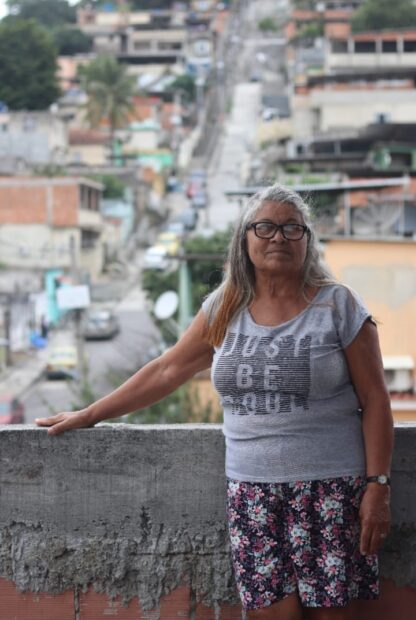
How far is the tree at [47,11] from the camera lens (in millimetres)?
104250

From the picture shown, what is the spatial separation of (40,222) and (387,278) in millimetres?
30146

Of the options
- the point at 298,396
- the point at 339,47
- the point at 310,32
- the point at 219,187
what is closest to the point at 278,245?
the point at 298,396

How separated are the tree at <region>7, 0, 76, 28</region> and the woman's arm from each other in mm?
103525

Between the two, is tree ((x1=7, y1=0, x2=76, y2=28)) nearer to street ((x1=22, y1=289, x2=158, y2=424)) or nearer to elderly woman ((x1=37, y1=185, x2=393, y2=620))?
street ((x1=22, y1=289, x2=158, y2=424))

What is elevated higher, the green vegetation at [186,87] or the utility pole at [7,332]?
the green vegetation at [186,87]

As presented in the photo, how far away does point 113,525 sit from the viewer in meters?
4.14

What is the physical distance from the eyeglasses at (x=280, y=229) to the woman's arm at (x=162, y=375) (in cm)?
33

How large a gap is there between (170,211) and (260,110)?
42.9 feet

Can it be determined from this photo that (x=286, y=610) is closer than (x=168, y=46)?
Yes

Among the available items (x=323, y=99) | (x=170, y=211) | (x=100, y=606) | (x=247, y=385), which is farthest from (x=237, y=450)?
(x=170, y=211)

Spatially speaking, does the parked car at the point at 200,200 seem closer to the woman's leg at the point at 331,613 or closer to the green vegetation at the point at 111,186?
the green vegetation at the point at 111,186

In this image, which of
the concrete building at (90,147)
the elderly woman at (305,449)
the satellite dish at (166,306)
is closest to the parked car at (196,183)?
the concrete building at (90,147)

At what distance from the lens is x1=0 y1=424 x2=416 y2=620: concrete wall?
410 cm

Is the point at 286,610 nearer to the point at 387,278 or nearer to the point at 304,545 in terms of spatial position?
the point at 304,545
